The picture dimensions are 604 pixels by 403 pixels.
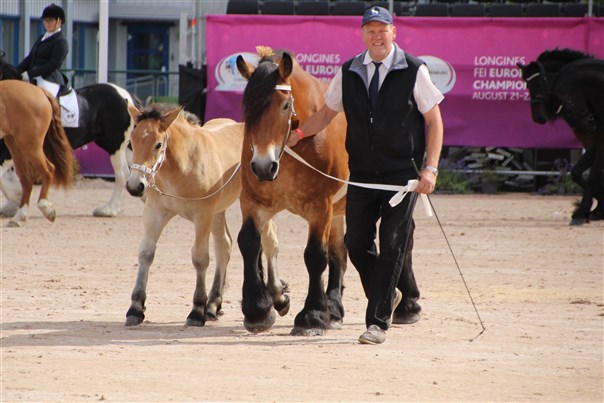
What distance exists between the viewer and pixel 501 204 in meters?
20.6

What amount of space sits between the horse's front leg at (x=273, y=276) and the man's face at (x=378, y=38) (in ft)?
6.19

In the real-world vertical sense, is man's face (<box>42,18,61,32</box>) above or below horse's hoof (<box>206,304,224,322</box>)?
above

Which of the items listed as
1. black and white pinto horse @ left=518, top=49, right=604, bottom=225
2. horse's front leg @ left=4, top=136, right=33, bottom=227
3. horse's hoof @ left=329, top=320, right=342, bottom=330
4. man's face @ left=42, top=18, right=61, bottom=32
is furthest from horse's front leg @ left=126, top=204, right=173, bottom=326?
black and white pinto horse @ left=518, top=49, right=604, bottom=225

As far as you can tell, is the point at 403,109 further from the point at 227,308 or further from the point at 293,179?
the point at 227,308

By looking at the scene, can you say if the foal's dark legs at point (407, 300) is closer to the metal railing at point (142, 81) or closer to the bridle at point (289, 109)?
the bridle at point (289, 109)

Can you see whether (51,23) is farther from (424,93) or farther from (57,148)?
(424,93)

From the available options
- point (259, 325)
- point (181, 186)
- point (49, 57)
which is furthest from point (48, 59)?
point (259, 325)

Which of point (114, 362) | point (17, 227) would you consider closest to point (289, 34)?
point (17, 227)

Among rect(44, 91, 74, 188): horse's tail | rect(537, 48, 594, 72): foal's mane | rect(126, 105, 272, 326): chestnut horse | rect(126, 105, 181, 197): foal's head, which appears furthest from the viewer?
rect(537, 48, 594, 72): foal's mane

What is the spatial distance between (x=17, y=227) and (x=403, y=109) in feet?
30.0

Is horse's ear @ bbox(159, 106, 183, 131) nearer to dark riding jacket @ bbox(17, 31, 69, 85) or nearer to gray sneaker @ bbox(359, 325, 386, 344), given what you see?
gray sneaker @ bbox(359, 325, 386, 344)

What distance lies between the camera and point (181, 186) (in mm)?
9547

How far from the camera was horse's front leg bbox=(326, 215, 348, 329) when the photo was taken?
369 inches

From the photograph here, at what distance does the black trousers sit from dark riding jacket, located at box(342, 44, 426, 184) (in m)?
0.15
